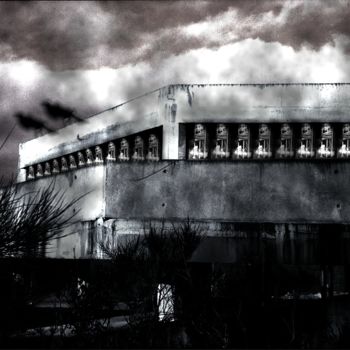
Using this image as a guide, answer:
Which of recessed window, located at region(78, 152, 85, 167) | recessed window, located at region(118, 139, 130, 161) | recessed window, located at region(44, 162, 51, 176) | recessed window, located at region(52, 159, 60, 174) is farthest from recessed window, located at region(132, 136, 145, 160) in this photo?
recessed window, located at region(44, 162, 51, 176)

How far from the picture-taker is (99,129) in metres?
24.4

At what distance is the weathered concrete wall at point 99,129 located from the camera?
22.1 m

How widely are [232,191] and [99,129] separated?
282 inches

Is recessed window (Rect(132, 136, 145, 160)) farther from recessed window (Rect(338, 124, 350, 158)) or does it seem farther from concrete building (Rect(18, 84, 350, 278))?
recessed window (Rect(338, 124, 350, 158))

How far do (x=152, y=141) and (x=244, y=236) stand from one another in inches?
226

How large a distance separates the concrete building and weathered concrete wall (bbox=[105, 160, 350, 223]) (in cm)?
3

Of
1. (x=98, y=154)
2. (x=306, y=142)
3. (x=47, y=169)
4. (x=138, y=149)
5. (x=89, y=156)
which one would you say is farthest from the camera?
(x=47, y=169)

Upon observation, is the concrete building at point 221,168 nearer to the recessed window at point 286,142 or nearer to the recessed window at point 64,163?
the recessed window at point 286,142

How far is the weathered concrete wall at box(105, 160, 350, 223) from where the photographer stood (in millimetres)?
18250

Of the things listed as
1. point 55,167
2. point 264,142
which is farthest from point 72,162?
point 264,142

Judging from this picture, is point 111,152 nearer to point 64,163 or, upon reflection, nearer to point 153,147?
point 153,147

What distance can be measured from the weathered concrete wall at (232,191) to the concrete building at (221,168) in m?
0.03

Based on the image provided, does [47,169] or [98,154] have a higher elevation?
[47,169]

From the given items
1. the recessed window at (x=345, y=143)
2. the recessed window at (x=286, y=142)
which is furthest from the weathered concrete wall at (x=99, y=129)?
the recessed window at (x=345, y=143)
